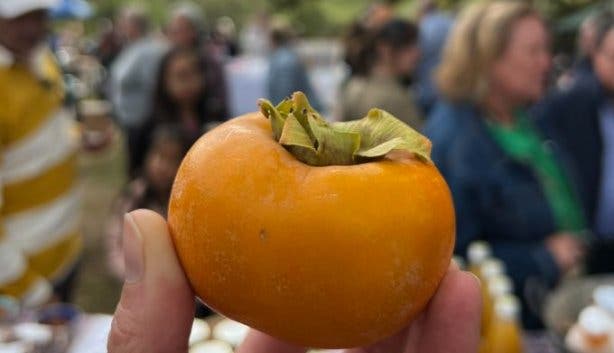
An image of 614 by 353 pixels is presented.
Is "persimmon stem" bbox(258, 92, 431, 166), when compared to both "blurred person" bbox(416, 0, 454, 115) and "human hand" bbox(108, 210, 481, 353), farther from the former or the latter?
"blurred person" bbox(416, 0, 454, 115)

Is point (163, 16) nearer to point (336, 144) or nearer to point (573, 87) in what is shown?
point (573, 87)

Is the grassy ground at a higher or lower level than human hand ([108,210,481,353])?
lower

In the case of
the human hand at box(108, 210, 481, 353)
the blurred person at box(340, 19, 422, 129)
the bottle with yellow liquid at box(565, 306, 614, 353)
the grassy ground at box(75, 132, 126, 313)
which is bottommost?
the grassy ground at box(75, 132, 126, 313)

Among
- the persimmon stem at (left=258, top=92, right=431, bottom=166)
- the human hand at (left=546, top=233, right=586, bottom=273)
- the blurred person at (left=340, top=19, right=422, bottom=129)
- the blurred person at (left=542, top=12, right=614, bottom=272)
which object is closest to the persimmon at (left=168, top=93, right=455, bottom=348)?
the persimmon stem at (left=258, top=92, right=431, bottom=166)

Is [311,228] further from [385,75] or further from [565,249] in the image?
[385,75]

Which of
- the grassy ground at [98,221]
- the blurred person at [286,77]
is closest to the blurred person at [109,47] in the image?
the grassy ground at [98,221]

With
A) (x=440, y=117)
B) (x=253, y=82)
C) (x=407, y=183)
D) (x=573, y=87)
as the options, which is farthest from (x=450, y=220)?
(x=253, y=82)

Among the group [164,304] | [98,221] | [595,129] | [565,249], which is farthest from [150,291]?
[98,221]
